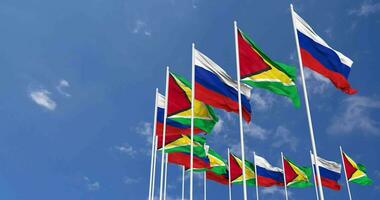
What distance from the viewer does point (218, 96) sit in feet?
60.1

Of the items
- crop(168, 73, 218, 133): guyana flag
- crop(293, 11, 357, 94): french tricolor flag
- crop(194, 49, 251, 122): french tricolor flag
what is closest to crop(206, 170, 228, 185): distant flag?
crop(168, 73, 218, 133): guyana flag

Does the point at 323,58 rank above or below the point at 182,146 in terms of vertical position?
above

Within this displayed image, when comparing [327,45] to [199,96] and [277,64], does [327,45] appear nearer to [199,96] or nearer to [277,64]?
[277,64]

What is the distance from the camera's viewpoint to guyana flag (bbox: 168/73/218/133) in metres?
21.0

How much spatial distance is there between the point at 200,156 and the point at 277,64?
1092cm

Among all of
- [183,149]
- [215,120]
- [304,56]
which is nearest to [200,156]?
[183,149]

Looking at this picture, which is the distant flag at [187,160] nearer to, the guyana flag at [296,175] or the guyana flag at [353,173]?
the guyana flag at [296,175]

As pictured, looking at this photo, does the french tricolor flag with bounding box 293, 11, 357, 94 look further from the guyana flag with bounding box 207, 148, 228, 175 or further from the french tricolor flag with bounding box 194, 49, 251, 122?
the guyana flag with bounding box 207, 148, 228, 175

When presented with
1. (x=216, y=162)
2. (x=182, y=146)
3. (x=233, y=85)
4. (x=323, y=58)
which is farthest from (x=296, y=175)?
(x=323, y=58)

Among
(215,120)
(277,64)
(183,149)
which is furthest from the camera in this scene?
(183,149)

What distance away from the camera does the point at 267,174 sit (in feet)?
115

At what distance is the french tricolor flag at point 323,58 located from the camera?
52.2 feet

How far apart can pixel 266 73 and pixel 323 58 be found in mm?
2498

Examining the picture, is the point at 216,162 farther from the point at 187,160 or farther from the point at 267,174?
the point at 187,160
